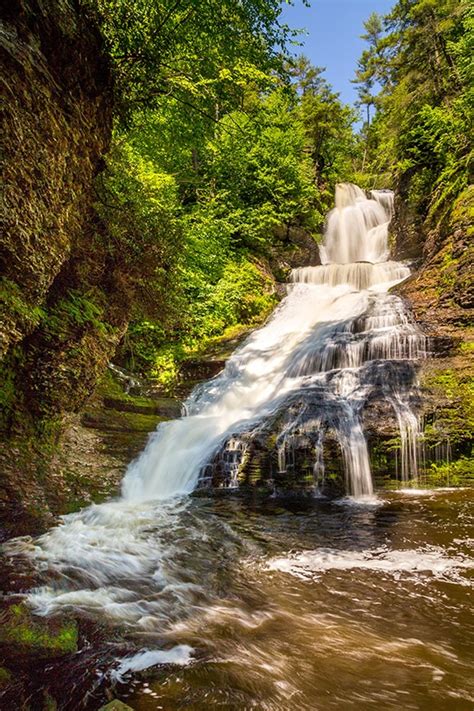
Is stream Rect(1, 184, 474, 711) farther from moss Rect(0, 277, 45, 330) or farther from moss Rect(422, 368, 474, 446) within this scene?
moss Rect(0, 277, 45, 330)

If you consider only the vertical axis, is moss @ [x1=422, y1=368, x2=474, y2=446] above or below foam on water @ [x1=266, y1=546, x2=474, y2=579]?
above

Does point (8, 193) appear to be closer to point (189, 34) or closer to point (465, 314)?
point (189, 34)

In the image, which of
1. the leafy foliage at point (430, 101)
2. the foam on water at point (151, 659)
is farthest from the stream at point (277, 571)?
the leafy foliage at point (430, 101)

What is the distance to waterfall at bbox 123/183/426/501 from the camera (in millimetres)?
7582

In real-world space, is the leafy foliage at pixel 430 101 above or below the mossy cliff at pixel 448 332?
above

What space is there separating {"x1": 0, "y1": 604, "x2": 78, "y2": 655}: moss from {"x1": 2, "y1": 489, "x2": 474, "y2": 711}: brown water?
0.57 feet

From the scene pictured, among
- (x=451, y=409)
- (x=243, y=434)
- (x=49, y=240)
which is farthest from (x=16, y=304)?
(x=451, y=409)

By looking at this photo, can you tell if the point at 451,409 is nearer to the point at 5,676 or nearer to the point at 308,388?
the point at 308,388

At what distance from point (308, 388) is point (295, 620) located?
20.4ft

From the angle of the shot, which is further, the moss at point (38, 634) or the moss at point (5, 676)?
the moss at point (38, 634)

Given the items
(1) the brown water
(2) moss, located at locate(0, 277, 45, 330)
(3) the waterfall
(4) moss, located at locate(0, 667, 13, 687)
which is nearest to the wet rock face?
(2) moss, located at locate(0, 277, 45, 330)

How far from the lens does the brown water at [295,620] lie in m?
2.40

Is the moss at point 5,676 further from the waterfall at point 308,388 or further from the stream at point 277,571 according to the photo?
the waterfall at point 308,388

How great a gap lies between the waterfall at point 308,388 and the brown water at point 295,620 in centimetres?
197
